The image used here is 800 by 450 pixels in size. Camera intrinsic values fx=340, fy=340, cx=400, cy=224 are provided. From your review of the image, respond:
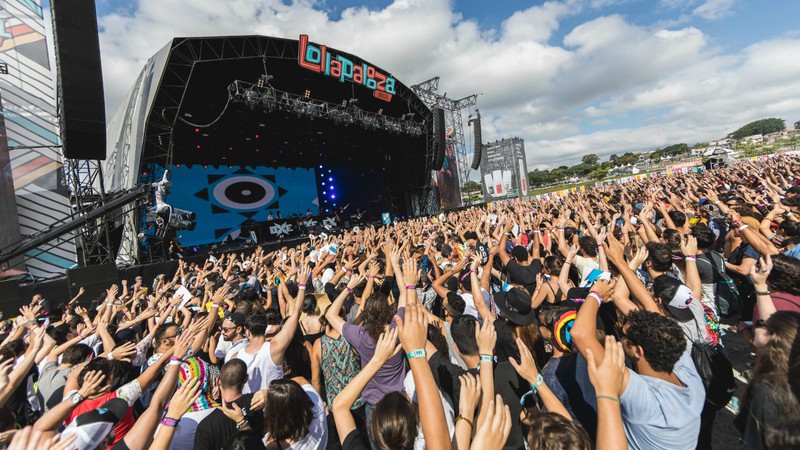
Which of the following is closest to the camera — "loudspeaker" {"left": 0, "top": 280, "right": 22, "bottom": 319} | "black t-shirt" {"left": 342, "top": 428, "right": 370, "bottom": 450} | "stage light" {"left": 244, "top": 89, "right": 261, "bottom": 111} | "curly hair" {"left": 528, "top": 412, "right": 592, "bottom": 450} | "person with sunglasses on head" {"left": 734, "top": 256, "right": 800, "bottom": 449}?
"curly hair" {"left": 528, "top": 412, "right": 592, "bottom": 450}

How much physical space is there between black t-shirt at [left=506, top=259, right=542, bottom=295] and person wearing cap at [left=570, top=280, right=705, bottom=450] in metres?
2.74

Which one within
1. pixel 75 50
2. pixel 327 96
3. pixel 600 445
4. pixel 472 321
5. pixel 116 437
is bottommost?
pixel 116 437

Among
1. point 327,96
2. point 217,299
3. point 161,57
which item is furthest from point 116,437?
point 327,96

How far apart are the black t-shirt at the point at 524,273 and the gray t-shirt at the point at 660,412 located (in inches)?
110

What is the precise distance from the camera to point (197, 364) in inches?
99.3

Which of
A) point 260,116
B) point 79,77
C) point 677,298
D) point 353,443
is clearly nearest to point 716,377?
point 677,298

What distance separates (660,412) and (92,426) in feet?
9.57

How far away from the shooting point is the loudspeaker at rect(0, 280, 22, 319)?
911cm

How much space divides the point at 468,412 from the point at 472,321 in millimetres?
816

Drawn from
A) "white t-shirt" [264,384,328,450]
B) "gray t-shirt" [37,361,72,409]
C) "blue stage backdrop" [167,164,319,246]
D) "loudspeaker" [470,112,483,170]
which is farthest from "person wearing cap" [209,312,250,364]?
"loudspeaker" [470,112,483,170]

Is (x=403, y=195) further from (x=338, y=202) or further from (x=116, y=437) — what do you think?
(x=116, y=437)

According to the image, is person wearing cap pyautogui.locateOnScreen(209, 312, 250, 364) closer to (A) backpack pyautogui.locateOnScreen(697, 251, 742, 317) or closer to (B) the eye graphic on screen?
(A) backpack pyautogui.locateOnScreen(697, 251, 742, 317)

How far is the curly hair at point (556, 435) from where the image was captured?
4.10 ft

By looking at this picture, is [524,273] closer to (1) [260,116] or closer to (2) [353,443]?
(2) [353,443]
